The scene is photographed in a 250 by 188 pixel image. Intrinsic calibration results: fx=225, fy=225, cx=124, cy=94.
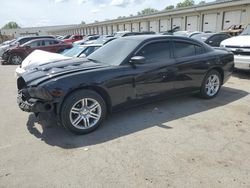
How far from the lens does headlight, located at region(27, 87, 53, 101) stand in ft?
11.4

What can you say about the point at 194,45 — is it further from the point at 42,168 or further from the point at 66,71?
the point at 42,168

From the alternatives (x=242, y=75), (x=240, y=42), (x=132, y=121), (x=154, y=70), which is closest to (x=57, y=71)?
(x=132, y=121)

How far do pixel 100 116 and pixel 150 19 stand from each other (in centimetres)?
3343

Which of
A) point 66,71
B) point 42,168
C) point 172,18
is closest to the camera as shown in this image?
point 42,168

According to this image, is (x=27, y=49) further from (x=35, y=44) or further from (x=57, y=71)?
(x=57, y=71)

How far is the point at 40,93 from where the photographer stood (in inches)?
138

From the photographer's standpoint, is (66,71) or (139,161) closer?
(139,161)

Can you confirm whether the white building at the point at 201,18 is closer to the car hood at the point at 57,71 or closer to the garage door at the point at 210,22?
the garage door at the point at 210,22

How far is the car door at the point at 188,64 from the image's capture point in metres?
4.86

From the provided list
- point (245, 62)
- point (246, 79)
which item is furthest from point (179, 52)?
point (246, 79)

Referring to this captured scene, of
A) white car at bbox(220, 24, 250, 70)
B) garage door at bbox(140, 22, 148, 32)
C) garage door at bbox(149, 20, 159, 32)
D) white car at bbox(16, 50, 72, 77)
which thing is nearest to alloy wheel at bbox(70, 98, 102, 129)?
white car at bbox(16, 50, 72, 77)

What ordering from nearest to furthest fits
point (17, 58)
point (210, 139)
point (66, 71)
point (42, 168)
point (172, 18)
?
1. point (42, 168)
2. point (210, 139)
3. point (66, 71)
4. point (17, 58)
5. point (172, 18)

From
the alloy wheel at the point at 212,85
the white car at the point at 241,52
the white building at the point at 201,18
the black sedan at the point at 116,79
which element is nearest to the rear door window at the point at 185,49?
the black sedan at the point at 116,79

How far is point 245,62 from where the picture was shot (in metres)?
7.13
